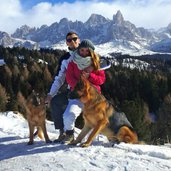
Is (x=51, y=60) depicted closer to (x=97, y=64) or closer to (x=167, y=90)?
(x=167, y=90)

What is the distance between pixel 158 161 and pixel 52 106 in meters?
3.15

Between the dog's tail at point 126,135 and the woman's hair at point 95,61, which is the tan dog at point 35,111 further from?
the dog's tail at point 126,135

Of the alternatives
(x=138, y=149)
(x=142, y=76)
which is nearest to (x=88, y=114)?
(x=138, y=149)

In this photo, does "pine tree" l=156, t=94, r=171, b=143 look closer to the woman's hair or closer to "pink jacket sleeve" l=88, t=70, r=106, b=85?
"pink jacket sleeve" l=88, t=70, r=106, b=85

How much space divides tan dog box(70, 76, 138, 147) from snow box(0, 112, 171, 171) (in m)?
0.33

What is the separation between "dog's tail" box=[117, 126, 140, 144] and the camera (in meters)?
7.87

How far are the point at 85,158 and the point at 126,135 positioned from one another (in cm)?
168

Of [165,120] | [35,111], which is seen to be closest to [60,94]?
[35,111]

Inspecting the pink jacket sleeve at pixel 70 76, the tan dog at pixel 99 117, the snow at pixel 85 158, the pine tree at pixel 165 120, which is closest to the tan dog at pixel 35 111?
the snow at pixel 85 158

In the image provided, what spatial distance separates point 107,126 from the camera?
7.75 meters

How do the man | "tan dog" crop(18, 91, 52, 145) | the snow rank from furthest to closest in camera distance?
the man < "tan dog" crop(18, 91, 52, 145) < the snow

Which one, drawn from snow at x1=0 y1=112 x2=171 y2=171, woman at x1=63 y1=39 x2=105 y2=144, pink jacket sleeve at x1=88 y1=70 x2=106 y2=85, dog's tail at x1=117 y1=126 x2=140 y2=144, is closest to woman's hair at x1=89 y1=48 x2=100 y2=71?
woman at x1=63 y1=39 x2=105 y2=144

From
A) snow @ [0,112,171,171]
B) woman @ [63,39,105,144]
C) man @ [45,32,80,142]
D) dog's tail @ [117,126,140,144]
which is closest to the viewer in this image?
snow @ [0,112,171,171]

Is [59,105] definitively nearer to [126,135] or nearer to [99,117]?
[99,117]
